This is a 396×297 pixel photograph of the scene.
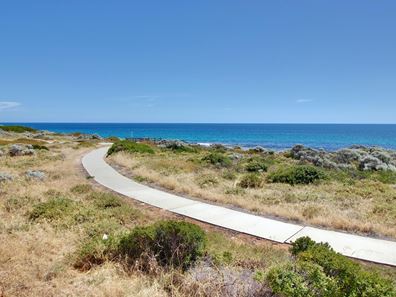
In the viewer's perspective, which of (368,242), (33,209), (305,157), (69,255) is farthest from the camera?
(305,157)

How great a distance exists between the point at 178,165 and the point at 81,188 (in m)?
7.10

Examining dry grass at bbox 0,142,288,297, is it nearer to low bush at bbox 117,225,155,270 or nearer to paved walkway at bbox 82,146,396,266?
low bush at bbox 117,225,155,270

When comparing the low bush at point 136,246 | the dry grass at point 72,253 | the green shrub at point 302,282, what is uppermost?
the green shrub at point 302,282

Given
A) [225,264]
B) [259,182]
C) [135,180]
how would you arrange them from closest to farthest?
[225,264], [259,182], [135,180]

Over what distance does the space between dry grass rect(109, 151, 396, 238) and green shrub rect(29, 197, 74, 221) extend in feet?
15.3

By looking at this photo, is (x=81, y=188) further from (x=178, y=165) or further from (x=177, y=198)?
(x=178, y=165)

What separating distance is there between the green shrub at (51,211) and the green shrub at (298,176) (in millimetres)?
9159

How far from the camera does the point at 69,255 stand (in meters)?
5.68

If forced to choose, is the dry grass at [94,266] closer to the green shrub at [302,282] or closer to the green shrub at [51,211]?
the green shrub at [51,211]

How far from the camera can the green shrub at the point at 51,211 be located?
7961 mm

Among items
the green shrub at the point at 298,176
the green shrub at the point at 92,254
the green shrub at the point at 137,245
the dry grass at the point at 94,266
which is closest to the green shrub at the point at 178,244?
the green shrub at the point at 137,245

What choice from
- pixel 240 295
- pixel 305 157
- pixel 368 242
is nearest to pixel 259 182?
pixel 368 242

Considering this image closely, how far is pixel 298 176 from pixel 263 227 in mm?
6864

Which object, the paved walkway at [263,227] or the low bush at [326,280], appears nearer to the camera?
the low bush at [326,280]
